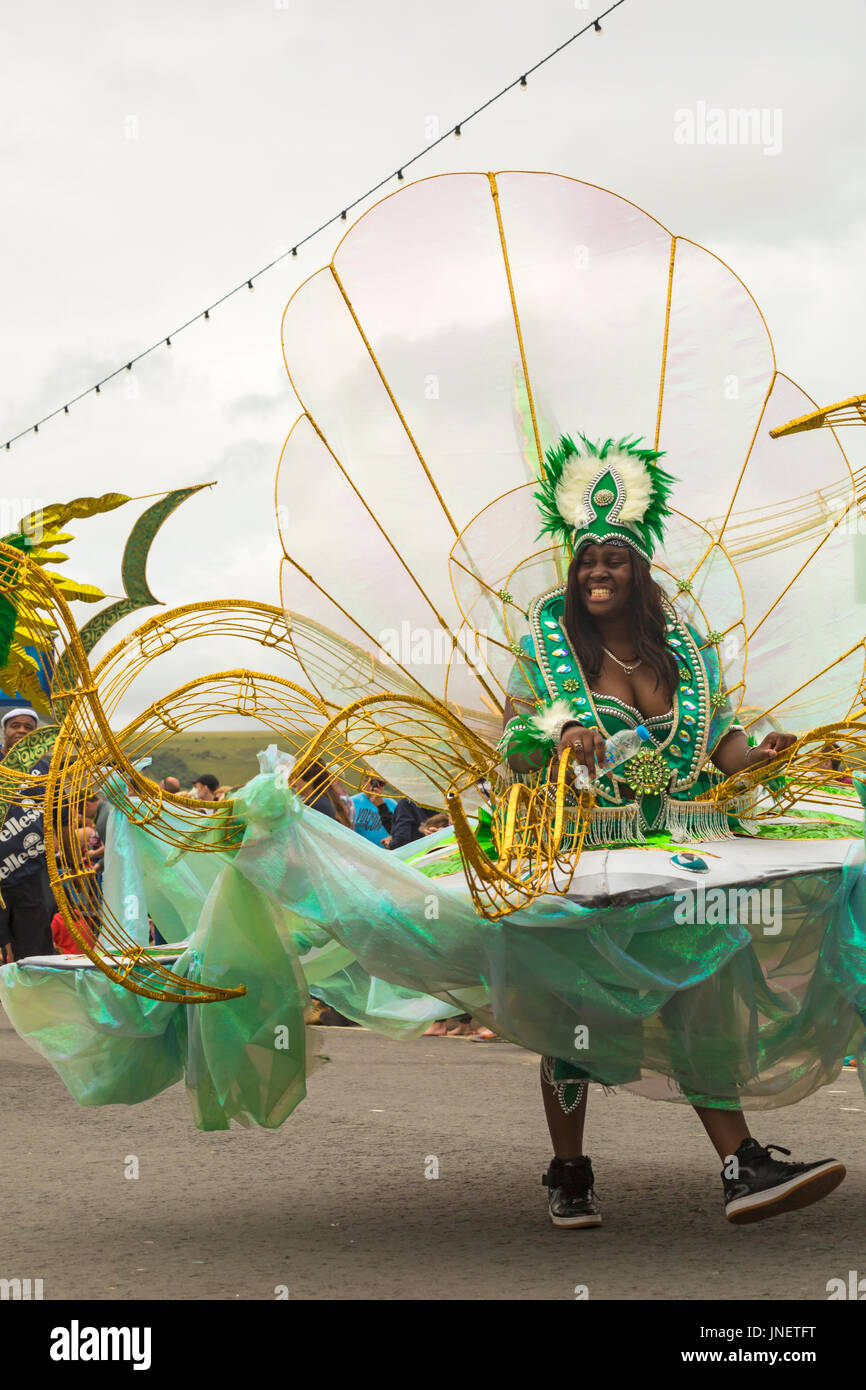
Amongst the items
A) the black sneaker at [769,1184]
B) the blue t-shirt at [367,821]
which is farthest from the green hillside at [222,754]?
the black sneaker at [769,1184]

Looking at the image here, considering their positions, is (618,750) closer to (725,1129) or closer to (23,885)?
(725,1129)

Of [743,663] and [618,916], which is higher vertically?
[743,663]

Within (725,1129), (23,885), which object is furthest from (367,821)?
(725,1129)

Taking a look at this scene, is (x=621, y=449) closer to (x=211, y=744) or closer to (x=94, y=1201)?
(x=94, y=1201)

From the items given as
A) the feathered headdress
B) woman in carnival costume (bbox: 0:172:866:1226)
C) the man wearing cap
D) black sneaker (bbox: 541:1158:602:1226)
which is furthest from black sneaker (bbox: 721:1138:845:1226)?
the man wearing cap

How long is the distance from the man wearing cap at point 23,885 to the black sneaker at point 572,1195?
5.32 meters

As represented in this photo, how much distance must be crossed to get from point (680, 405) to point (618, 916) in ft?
7.03

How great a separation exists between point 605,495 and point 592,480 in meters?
0.08

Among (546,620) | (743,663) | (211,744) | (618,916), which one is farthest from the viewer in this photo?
(211,744)

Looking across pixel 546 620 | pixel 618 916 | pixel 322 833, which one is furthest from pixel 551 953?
pixel 546 620

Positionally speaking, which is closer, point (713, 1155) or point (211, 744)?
point (713, 1155)

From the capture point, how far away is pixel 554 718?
178 inches

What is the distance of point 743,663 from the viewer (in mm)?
5234

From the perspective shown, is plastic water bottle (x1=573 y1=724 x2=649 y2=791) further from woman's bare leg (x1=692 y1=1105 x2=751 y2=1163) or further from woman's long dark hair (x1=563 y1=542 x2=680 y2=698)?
woman's bare leg (x1=692 y1=1105 x2=751 y2=1163)
